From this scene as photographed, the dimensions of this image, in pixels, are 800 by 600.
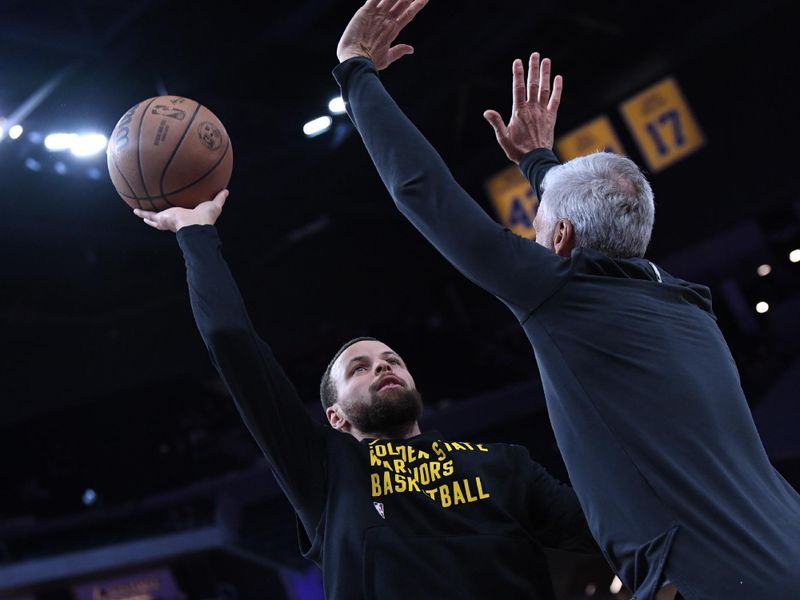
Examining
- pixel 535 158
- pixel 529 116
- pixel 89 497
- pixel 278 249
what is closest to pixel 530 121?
pixel 529 116

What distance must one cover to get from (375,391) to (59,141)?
6.99m

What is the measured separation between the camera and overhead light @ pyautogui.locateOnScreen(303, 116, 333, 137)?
9445mm

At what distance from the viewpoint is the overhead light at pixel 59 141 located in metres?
8.41

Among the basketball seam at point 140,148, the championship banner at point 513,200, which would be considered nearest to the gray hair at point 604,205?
the basketball seam at point 140,148

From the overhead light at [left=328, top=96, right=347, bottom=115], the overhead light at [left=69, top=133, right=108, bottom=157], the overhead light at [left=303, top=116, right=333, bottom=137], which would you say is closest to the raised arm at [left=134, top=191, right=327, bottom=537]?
the overhead light at [left=69, top=133, right=108, bottom=157]

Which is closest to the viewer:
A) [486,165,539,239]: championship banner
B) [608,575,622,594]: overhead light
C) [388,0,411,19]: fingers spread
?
[388,0,411,19]: fingers spread

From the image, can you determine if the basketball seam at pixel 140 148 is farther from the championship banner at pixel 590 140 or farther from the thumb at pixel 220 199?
the championship banner at pixel 590 140

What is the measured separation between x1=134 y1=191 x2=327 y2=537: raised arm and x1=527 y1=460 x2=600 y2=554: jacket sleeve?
0.53 meters

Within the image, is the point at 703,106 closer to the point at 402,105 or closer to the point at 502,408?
the point at 402,105

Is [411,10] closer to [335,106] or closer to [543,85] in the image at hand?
[543,85]

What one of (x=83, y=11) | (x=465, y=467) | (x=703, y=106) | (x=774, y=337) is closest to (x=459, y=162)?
(x=703, y=106)

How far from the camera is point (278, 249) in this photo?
12094 mm

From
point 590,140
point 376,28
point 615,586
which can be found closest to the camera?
point 376,28

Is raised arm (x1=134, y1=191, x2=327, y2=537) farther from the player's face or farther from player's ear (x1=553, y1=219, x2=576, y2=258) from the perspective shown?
player's ear (x1=553, y1=219, x2=576, y2=258)
